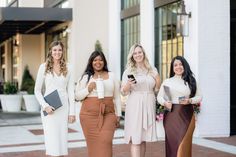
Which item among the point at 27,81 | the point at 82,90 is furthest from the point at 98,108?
the point at 27,81

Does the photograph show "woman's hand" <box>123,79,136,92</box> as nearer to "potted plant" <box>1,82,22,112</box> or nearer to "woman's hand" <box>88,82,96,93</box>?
"woman's hand" <box>88,82,96,93</box>

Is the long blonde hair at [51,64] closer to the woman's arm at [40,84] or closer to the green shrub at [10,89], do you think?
the woman's arm at [40,84]

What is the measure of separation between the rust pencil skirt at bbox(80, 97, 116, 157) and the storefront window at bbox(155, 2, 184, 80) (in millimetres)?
5562

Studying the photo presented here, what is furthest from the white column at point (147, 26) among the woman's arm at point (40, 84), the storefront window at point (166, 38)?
the woman's arm at point (40, 84)

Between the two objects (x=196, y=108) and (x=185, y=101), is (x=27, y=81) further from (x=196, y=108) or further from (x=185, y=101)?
(x=185, y=101)

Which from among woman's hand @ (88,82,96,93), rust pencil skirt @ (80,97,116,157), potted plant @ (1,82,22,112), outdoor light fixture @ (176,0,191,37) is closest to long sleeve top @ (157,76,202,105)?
rust pencil skirt @ (80,97,116,157)

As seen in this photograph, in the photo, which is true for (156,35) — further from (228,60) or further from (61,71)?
(61,71)

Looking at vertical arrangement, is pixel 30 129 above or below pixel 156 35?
below

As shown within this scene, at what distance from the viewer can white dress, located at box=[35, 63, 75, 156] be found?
6.07m

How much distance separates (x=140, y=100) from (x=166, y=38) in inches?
245

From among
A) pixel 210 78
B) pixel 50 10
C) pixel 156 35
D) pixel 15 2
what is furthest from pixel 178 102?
pixel 15 2

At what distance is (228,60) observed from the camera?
10.7 meters

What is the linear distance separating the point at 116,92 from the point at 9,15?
11049mm

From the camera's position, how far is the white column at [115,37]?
1525 cm
